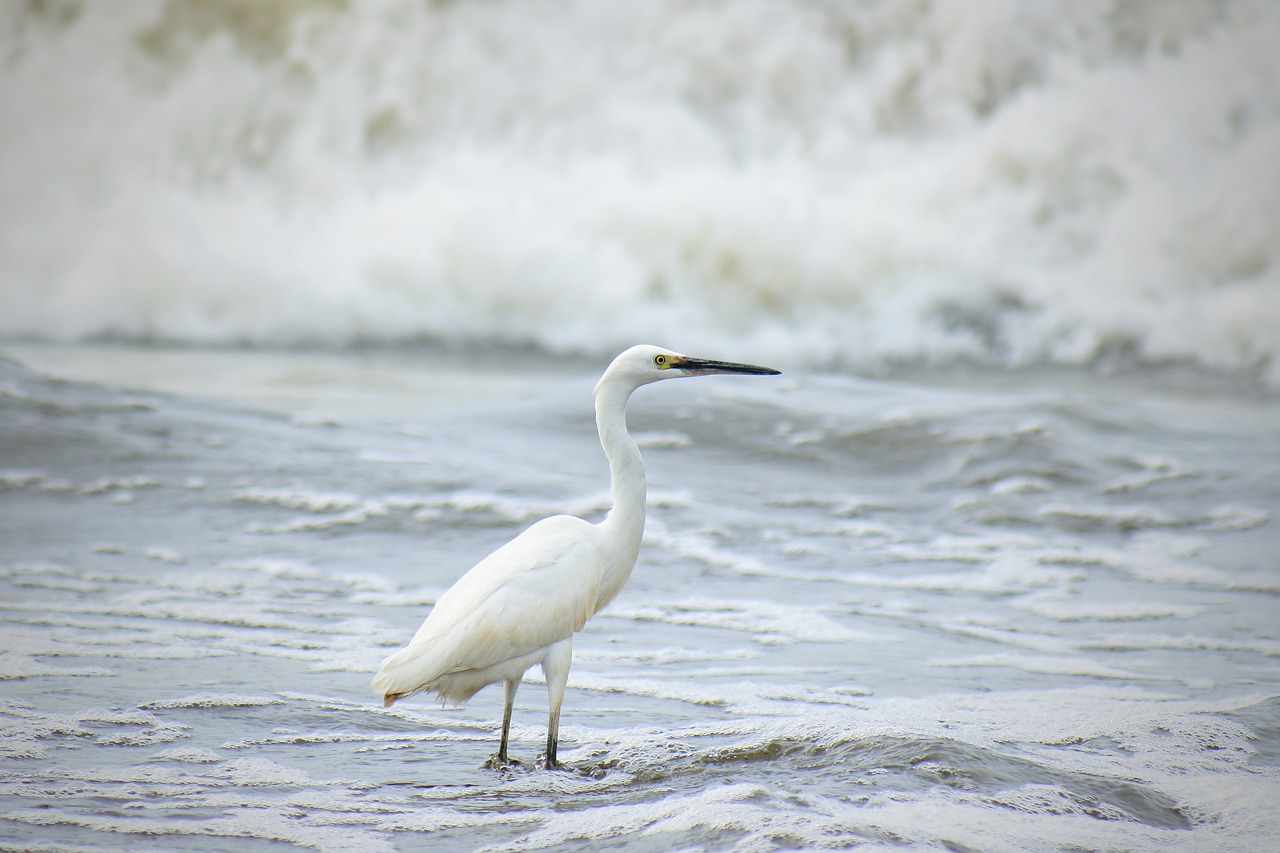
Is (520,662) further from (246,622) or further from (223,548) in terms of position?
(223,548)

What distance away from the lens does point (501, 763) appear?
310 cm

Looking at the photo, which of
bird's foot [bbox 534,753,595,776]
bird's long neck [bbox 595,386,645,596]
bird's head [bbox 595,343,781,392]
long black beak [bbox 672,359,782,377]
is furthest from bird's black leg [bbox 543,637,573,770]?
long black beak [bbox 672,359,782,377]

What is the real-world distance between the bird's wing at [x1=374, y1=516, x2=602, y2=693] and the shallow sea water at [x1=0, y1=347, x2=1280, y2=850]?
299 millimetres

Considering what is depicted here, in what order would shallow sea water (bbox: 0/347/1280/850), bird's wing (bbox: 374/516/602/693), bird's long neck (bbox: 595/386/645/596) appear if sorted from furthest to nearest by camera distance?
bird's long neck (bbox: 595/386/645/596) → bird's wing (bbox: 374/516/602/693) → shallow sea water (bbox: 0/347/1280/850)

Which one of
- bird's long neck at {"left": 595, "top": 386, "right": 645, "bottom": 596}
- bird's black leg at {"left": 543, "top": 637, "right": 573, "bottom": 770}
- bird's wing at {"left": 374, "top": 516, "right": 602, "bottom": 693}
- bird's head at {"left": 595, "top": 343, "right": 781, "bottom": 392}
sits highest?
bird's head at {"left": 595, "top": 343, "right": 781, "bottom": 392}

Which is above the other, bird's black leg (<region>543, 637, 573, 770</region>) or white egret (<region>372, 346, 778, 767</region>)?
white egret (<region>372, 346, 778, 767</region>)

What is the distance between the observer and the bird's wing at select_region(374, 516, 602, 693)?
10.00 ft

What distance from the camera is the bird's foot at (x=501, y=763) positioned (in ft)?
10.1

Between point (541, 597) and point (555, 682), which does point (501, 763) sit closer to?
point (555, 682)

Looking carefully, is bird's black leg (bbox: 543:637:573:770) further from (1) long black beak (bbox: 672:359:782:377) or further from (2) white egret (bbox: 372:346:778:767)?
(1) long black beak (bbox: 672:359:782:377)

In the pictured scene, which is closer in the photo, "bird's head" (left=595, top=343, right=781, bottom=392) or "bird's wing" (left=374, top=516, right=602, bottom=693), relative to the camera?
"bird's wing" (left=374, top=516, right=602, bottom=693)

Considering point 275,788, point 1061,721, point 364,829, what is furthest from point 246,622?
point 1061,721

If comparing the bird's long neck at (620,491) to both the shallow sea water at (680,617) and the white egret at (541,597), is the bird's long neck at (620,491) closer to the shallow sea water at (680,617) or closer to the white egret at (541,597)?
the white egret at (541,597)

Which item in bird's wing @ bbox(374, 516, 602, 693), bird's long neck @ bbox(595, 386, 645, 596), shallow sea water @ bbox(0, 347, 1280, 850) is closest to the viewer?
shallow sea water @ bbox(0, 347, 1280, 850)
